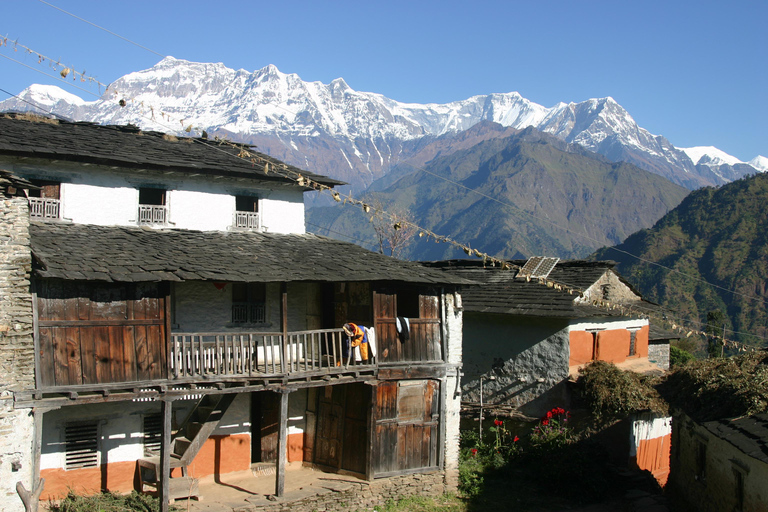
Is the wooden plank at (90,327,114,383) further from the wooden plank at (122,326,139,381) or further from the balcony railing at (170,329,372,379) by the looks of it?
the balcony railing at (170,329,372,379)

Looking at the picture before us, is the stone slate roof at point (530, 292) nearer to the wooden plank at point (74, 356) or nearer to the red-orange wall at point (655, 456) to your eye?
the red-orange wall at point (655, 456)

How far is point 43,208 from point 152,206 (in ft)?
9.34

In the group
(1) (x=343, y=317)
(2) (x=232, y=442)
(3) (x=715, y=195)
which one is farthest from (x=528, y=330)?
(3) (x=715, y=195)

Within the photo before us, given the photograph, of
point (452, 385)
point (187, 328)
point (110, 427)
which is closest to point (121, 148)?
point (187, 328)

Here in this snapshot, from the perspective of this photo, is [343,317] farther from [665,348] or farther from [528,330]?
[665,348]

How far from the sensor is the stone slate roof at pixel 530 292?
72.3 ft

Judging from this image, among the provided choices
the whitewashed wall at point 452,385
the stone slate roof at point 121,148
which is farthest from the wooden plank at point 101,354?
the whitewashed wall at point 452,385

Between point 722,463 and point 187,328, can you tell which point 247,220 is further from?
point 722,463

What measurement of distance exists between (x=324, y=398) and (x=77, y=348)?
23.5 ft

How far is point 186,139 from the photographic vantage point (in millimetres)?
21812

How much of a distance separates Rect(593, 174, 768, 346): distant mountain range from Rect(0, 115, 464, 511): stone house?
211 feet

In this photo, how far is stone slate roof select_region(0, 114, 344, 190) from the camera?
1708 centimetres

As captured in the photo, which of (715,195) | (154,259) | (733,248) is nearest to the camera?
(154,259)

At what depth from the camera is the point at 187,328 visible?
54.1 feet
